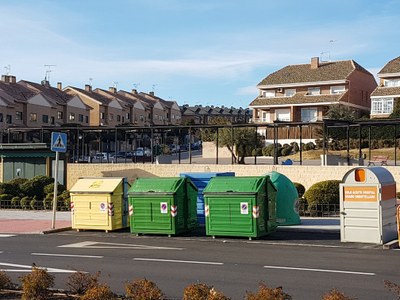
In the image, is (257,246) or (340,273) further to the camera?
(257,246)

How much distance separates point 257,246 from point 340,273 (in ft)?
12.4

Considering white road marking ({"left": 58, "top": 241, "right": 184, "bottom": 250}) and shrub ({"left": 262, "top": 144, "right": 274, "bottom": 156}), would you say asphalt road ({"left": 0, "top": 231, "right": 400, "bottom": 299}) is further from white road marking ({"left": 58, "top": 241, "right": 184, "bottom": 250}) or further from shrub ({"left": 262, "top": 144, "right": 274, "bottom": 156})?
shrub ({"left": 262, "top": 144, "right": 274, "bottom": 156})

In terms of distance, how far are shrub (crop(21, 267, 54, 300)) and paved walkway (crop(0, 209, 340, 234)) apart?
9.73 m

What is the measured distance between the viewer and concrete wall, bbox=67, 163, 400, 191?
78.1 feet

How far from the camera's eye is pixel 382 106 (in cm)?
5944

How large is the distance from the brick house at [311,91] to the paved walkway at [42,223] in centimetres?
4479

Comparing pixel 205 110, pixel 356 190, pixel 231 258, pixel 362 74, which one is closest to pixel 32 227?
pixel 231 258

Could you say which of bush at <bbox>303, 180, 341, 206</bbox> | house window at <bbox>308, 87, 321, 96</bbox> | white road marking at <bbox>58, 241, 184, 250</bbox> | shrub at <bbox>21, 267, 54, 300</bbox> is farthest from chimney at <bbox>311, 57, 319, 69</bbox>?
shrub at <bbox>21, 267, 54, 300</bbox>

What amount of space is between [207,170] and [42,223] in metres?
9.34

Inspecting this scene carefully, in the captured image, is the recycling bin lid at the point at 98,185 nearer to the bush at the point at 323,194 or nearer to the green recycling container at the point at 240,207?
the green recycling container at the point at 240,207

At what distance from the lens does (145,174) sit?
92.5ft

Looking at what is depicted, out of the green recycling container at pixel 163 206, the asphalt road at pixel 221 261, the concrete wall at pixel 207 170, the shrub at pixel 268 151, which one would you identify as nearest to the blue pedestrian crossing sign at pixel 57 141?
the asphalt road at pixel 221 261

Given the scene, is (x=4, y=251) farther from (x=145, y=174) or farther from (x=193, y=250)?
(x=145, y=174)

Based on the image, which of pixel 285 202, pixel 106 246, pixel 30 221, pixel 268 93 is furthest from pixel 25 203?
pixel 268 93
